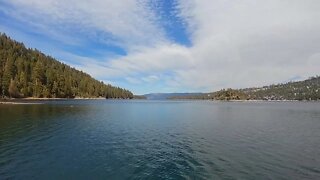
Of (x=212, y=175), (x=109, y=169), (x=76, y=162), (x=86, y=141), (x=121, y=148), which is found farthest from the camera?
(x=86, y=141)

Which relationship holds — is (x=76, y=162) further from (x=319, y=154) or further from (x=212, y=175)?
(x=319, y=154)

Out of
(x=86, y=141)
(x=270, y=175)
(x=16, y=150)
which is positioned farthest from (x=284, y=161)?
(x=16, y=150)

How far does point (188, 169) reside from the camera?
30.5 m

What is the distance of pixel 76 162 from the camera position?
107 ft

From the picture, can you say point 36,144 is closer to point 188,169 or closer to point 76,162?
point 76,162

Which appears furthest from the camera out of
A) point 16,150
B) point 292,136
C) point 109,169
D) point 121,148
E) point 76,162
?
point 292,136

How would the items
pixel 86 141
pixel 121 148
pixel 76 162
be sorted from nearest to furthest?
pixel 76 162
pixel 121 148
pixel 86 141

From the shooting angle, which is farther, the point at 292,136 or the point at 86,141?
the point at 292,136

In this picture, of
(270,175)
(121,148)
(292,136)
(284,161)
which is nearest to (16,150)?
(121,148)

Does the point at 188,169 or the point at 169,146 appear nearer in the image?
the point at 188,169

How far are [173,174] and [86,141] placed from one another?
2189 centimetres

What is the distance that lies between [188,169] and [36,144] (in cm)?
2398

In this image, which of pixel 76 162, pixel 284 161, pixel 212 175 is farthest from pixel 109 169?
pixel 284 161

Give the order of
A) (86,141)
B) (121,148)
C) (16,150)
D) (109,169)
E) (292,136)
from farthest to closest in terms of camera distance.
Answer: (292,136), (86,141), (121,148), (16,150), (109,169)
